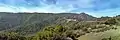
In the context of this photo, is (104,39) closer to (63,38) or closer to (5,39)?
(63,38)

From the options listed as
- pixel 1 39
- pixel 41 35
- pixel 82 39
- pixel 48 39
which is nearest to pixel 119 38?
pixel 82 39

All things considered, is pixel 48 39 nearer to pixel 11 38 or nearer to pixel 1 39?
pixel 1 39

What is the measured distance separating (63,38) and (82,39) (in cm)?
1392

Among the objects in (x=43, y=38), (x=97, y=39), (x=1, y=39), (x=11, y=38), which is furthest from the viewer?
(x=11, y=38)

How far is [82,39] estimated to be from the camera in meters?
65.1

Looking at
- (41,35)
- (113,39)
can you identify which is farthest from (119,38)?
(41,35)

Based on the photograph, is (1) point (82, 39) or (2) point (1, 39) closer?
(1) point (82, 39)

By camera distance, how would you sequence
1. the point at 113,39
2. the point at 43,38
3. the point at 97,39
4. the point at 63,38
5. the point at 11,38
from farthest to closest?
1. the point at 11,38
2. the point at 43,38
3. the point at 97,39
4. the point at 113,39
5. the point at 63,38

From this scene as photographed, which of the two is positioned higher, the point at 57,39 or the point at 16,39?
the point at 57,39

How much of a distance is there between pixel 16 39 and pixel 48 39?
34631 millimetres

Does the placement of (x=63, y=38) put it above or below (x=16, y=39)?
above

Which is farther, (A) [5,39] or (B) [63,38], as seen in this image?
(A) [5,39]

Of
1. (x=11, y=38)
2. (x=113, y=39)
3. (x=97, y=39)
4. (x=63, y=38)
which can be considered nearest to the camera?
(x=63, y=38)

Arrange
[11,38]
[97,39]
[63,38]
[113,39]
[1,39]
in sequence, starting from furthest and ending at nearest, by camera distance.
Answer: [11,38]
[1,39]
[97,39]
[113,39]
[63,38]
